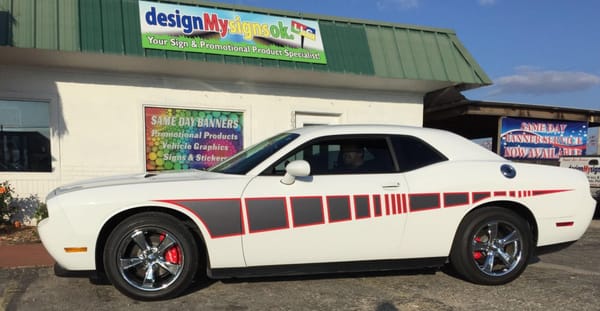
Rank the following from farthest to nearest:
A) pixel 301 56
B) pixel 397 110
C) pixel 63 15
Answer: pixel 397 110 < pixel 301 56 < pixel 63 15

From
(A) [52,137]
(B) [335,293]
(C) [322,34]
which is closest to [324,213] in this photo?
(B) [335,293]

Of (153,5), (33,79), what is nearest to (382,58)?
(153,5)

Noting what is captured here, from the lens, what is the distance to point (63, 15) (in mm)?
6363

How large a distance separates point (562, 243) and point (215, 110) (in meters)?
5.98

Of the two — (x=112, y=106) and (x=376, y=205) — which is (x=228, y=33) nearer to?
(x=112, y=106)

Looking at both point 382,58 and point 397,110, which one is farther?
point 397,110

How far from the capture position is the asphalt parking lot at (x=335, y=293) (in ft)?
11.3

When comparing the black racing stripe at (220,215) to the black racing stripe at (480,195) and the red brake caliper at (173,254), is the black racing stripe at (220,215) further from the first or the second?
the black racing stripe at (480,195)

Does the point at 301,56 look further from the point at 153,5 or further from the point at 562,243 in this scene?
the point at 562,243

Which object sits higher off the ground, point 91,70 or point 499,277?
point 91,70

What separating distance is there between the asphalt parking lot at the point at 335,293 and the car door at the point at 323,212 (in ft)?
1.08

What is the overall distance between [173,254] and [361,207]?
169cm

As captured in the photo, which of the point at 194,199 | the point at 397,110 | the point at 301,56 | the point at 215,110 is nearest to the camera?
the point at 194,199

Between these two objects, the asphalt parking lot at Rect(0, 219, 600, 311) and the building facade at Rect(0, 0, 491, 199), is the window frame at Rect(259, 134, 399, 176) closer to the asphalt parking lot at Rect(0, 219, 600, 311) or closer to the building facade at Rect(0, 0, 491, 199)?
the asphalt parking lot at Rect(0, 219, 600, 311)
